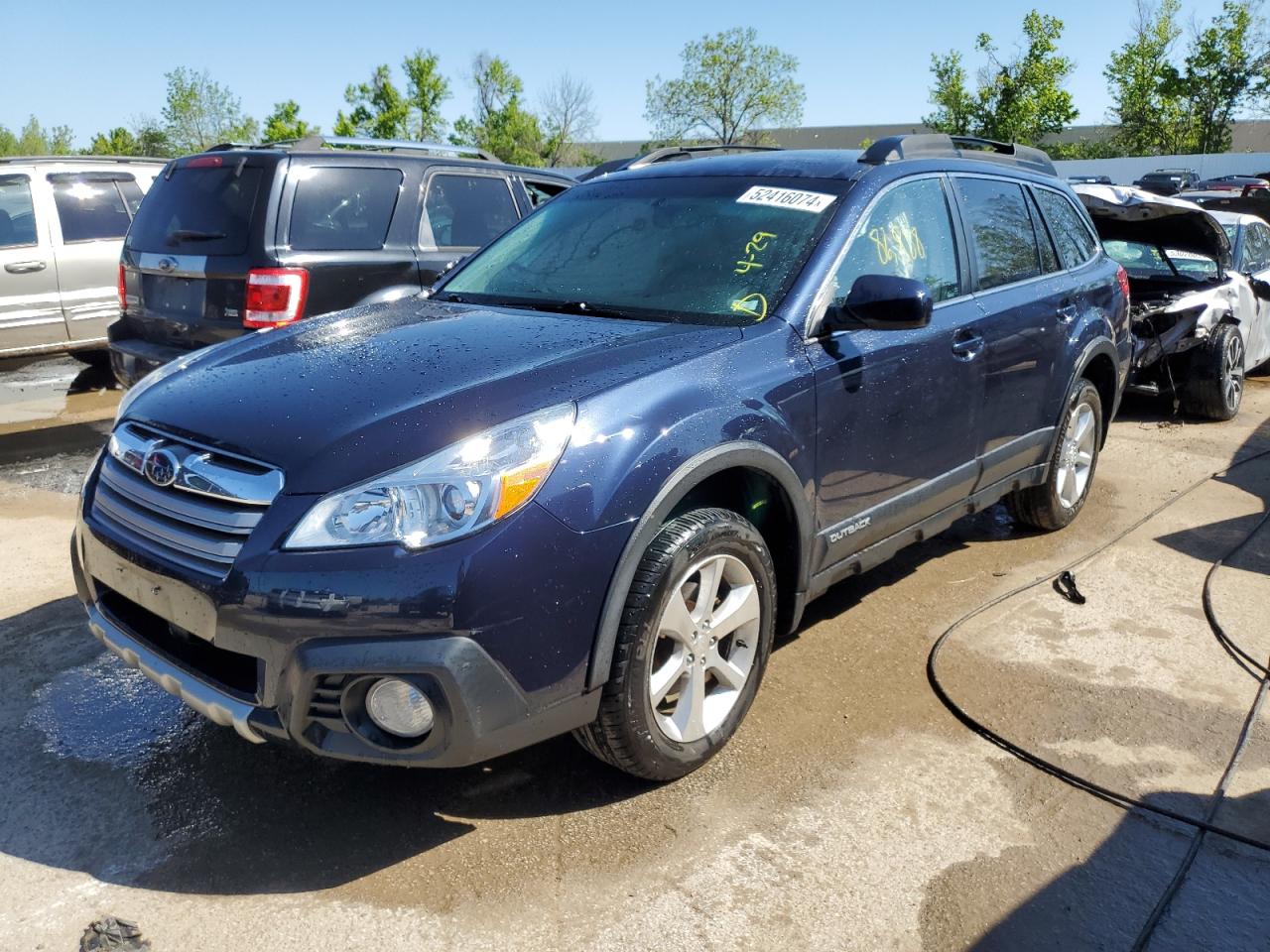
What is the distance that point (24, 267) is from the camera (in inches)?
317

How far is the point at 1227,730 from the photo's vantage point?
3406 mm

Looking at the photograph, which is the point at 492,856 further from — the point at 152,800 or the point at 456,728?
the point at 152,800

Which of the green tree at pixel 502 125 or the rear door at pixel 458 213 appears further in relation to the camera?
the green tree at pixel 502 125

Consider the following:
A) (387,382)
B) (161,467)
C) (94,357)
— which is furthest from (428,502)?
(94,357)

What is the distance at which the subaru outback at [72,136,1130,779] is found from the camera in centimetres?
241

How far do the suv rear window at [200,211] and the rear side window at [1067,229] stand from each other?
4.11m

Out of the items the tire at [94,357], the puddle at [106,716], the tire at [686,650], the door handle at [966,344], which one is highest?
the door handle at [966,344]

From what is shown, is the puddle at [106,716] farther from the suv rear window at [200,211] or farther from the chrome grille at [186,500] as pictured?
the suv rear window at [200,211]

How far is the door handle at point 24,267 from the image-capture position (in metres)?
7.98

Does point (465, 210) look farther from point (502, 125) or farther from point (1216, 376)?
point (502, 125)

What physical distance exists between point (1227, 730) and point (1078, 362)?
81.5 inches

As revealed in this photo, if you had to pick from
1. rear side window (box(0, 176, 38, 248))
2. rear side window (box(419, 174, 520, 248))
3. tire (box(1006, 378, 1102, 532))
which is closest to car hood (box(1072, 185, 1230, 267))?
tire (box(1006, 378, 1102, 532))

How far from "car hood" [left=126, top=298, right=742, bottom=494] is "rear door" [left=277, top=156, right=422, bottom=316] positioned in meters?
2.30

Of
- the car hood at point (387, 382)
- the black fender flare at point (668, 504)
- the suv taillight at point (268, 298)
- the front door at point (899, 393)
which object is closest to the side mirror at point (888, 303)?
the front door at point (899, 393)
